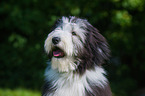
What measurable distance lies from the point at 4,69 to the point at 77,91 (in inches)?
244

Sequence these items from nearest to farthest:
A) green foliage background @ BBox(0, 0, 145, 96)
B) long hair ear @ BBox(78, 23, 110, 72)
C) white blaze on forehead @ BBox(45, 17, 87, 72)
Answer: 1. white blaze on forehead @ BBox(45, 17, 87, 72)
2. long hair ear @ BBox(78, 23, 110, 72)
3. green foliage background @ BBox(0, 0, 145, 96)

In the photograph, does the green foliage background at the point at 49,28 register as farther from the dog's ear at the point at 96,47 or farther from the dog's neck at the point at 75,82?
the dog's neck at the point at 75,82

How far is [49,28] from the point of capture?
700 cm

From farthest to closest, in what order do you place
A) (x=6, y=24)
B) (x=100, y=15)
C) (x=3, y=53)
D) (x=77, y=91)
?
(x=3, y=53), (x=6, y=24), (x=100, y=15), (x=77, y=91)

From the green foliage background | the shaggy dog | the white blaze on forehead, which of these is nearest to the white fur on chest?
the shaggy dog

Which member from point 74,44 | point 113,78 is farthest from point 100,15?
point 74,44

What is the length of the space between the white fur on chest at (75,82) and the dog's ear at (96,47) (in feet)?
0.51

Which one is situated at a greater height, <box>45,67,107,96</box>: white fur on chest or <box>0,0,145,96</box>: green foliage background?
<box>0,0,145,96</box>: green foliage background

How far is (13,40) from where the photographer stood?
26.7 ft

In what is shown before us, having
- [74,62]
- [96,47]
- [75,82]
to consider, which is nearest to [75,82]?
[75,82]

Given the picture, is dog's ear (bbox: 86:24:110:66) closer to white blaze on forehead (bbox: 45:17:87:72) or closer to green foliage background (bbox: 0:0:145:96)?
white blaze on forehead (bbox: 45:17:87:72)

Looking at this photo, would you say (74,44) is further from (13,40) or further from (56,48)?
(13,40)

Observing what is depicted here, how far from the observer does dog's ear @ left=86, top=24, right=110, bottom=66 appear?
309 centimetres

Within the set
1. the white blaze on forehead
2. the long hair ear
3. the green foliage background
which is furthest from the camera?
the green foliage background
